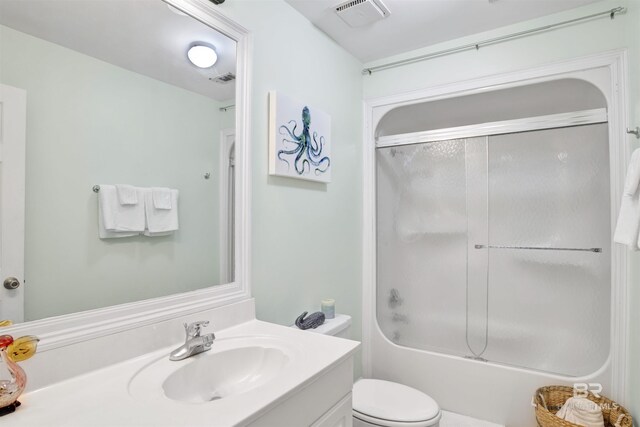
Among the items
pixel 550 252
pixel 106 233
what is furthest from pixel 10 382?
pixel 550 252

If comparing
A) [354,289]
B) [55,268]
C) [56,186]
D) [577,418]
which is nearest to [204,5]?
[56,186]

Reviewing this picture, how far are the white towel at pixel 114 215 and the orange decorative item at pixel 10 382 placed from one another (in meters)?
0.36

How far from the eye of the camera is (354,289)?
240 centimetres

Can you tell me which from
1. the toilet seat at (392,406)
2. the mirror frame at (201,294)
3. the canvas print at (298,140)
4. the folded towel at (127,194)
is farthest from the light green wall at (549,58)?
the folded towel at (127,194)

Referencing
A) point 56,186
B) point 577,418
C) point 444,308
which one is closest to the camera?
point 56,186

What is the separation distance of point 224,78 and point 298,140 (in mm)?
497

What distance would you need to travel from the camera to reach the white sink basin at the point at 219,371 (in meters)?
0.99

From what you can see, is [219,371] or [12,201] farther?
[219,371]

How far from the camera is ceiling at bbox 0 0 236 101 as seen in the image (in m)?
0.93

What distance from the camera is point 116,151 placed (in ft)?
3.49

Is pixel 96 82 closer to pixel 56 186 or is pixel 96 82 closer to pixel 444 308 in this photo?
pixel 56 186

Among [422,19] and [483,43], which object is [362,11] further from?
[483,43]

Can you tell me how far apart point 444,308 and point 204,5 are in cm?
222

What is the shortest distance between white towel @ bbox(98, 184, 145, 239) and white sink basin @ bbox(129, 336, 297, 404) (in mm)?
425
